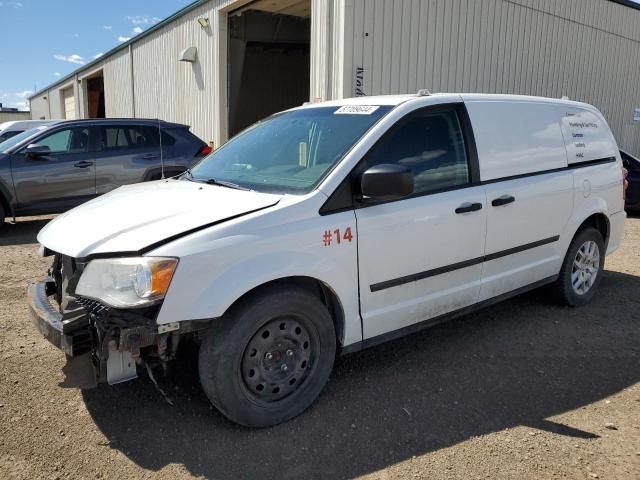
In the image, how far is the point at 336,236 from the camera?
299 cm

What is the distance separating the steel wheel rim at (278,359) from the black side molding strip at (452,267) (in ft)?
1.75

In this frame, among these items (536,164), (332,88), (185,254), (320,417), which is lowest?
(320,417)

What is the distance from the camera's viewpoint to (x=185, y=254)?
253cm

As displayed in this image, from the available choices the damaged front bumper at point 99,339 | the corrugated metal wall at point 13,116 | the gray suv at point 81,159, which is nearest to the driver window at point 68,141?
the gray suv at point 81,159

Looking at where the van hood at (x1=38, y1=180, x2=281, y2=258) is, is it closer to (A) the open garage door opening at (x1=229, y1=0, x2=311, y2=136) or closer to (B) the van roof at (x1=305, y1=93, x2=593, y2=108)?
(B) the van roof at (x1=305, y1=93, x2=593, y2=108)

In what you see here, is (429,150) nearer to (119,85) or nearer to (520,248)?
(520,248)

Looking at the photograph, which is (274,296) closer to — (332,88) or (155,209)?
(155,209)

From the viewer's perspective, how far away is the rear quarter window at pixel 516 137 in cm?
387

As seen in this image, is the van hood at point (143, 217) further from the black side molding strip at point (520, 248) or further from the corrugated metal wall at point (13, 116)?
the corrugated metal wall at point (13, 116)

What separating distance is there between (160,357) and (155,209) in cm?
82

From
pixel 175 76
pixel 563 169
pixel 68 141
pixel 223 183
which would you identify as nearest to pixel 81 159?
pixel 68 141

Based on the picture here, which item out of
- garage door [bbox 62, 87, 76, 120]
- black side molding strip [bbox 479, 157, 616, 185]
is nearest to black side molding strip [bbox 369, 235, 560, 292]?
black side molding strip [bbox 479, 157, 616, 185]

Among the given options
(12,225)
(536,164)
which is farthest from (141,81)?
(536,164)

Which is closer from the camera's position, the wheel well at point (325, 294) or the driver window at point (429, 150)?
the wheel well at point (325, 294)
